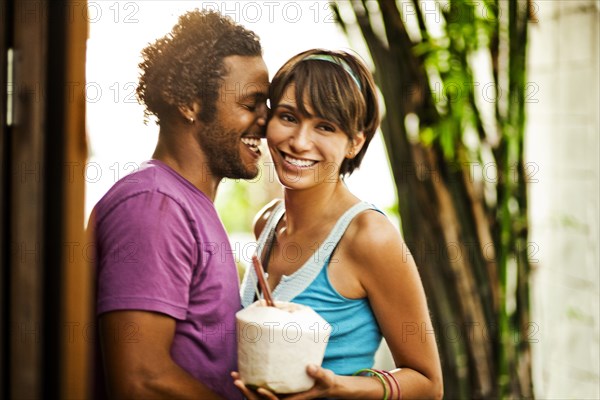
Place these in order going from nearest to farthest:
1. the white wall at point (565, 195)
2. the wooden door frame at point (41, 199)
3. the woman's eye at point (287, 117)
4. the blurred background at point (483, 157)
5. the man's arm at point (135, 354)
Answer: the wooden door frame at point (41, 199), the man's arm at point (135, 354), the woman's eye at point (287, 117), the blurred background at point (483, 157), the white wall at point (565, 195)

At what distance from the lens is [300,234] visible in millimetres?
1747

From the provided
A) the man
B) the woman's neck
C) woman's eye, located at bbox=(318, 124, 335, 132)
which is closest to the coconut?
the man

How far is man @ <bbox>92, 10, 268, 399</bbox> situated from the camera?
1436mm

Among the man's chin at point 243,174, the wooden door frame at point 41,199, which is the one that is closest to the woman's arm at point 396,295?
the man's chin at point 243,174

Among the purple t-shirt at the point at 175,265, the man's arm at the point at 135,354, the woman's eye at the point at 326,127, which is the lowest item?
the man's arm at the point at 135,354

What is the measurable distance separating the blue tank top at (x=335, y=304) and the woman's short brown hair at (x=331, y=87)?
21 cm

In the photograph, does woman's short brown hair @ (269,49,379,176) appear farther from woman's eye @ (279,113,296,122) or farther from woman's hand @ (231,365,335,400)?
woman's hand @ (231,365,335,400)

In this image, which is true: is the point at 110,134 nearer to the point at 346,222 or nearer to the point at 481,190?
the point at 346,222

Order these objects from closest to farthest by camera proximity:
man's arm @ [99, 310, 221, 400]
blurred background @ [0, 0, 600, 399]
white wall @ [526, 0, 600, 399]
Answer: man's arm @ [99, 310, 221, 400] < blurred background @ [0, 0, 600, 399] < white wall @ [526, 0, 600, 399]

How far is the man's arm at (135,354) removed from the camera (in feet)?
4.66

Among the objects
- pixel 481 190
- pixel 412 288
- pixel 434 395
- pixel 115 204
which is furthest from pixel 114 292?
pixel 481 190

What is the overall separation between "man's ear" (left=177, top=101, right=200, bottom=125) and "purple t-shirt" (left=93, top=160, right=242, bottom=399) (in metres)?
0.12

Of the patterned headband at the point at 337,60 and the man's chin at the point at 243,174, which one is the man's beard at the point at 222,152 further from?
the patterned headband at the point at 337,60

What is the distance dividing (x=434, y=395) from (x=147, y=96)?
96 cm
